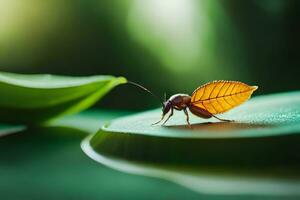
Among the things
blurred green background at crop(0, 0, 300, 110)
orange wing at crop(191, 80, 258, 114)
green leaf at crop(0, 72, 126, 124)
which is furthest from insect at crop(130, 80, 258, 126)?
blurred green background at crop(0, 0, 300, 110)

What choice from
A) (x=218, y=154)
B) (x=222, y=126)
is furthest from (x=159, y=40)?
(x=218, y=154)

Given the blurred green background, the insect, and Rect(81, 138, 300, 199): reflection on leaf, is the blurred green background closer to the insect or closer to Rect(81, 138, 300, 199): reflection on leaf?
the insect

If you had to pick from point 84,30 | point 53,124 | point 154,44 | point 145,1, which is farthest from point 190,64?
point 53,124

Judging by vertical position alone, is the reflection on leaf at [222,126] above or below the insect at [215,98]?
below

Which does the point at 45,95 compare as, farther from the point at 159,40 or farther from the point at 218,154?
the point at 159,40

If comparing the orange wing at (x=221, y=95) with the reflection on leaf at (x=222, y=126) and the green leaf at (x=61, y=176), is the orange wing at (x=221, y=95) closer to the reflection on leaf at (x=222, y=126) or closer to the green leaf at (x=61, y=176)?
the reflection on leaf at (x=222, y=126)

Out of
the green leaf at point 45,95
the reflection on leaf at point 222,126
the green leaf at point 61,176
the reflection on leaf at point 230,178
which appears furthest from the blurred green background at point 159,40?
the reflection on leaf at point 230,178

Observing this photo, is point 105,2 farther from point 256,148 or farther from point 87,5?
point 256,148
